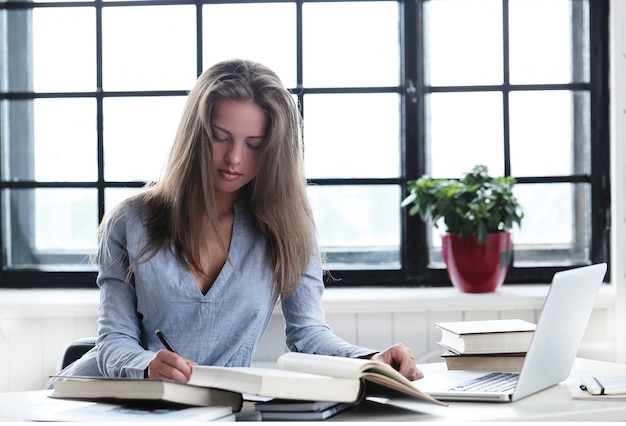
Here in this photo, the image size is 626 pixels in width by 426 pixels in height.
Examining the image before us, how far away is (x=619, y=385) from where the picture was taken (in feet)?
4.69

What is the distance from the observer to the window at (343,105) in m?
3.01

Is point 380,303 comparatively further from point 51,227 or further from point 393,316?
point 51,227

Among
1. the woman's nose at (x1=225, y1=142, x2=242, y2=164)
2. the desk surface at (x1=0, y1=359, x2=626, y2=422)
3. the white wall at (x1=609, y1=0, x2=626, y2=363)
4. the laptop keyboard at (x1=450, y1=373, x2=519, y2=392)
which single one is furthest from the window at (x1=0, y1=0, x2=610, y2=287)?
the desk surface at (x1=0, y1=359, x2=626, y2=422)

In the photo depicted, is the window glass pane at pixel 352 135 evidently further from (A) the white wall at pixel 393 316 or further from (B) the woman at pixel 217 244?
(B) the woman at pixel 217 244

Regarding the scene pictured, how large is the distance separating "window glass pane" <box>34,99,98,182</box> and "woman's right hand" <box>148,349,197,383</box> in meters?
1.85

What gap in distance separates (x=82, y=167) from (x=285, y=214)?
1414 mm

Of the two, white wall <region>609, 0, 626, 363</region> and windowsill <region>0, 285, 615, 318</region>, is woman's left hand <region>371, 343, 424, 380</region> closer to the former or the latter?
windowsill <region>0, 285, 615, 318</region>

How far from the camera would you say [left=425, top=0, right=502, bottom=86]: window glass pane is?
3.02 metres

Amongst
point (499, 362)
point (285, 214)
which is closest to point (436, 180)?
point (285, 214)

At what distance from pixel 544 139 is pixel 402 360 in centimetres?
174

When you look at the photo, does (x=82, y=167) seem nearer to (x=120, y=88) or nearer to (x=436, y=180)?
(x=120, y=88)

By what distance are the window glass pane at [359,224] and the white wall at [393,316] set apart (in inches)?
10.8

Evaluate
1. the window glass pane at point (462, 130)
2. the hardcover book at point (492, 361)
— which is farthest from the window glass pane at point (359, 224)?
the hardcover book at point (492, 361)

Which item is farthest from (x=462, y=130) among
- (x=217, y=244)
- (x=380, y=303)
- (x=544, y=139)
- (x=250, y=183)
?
(x=217, y=244)
